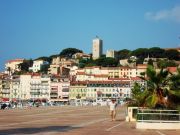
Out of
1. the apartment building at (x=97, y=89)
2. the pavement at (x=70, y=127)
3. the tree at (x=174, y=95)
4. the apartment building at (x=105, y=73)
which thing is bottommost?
the pavement at (x=70, y=127)

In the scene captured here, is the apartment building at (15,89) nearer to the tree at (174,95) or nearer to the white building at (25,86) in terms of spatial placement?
the white building at (25,86)

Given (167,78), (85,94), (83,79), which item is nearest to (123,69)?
(83,79)

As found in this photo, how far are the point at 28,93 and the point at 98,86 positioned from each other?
28.9 metres

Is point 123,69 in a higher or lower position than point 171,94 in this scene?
higher

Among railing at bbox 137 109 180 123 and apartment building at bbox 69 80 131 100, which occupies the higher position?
apartment building at bbox 69 80 131 100

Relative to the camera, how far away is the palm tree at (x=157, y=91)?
25562 millimetres

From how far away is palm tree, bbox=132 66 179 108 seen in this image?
83.9 ft

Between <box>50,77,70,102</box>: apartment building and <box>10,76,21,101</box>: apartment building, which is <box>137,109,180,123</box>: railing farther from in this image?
<box>10,76,21,101</box>: apartment building

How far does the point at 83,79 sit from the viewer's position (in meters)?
189

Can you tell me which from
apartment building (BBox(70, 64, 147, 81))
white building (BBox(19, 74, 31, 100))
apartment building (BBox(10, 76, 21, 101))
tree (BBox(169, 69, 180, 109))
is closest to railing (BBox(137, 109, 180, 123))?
tree (BBox(169, 69, 180, 109))

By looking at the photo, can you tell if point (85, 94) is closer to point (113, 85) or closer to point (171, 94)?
point (113, 85)

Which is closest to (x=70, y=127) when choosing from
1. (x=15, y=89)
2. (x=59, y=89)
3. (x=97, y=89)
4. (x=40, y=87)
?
(x=97, y=89)

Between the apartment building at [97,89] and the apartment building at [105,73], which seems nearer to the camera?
the apartment building at [97,89]

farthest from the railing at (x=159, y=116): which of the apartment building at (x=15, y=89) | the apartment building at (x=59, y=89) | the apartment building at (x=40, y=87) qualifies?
the apartment building at (x=15, y=89)
